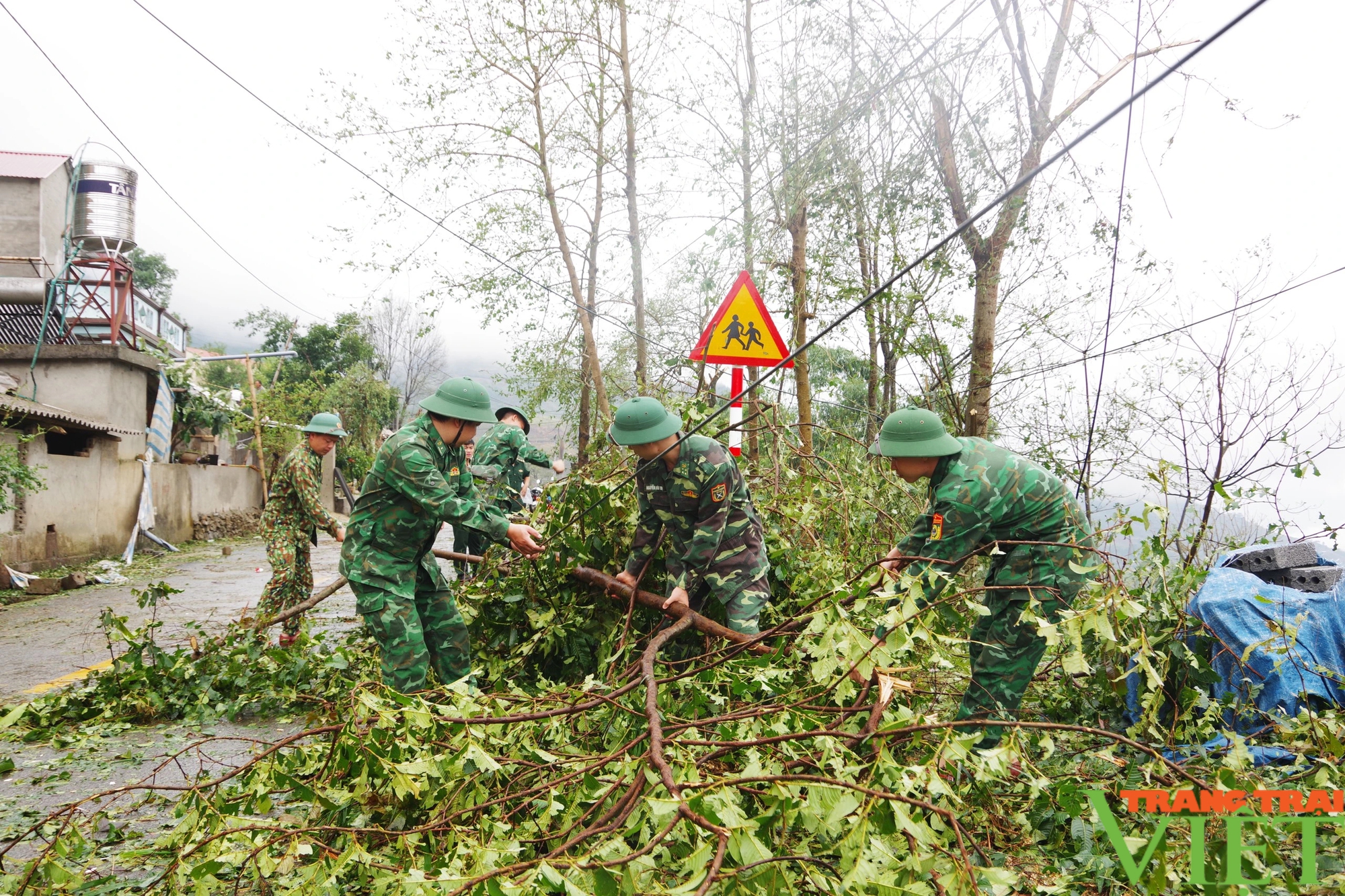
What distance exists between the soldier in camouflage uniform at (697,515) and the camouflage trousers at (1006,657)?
105 centimetres

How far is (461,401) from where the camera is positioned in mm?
4172

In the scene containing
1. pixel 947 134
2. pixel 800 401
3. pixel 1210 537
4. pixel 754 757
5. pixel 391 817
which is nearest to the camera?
pixel 754 757

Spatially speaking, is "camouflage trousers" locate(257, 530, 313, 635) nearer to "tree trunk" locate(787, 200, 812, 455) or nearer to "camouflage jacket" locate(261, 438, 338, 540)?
"camouflage jacket" locate(261, 438, 338, 540)

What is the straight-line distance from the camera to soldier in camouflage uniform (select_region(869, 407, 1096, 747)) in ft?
11.4

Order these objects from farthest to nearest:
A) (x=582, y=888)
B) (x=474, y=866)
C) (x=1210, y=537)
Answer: (x=1210, y=537) < (x=474, y=866) < (x=582, y=888)

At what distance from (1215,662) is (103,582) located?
11.1 metres

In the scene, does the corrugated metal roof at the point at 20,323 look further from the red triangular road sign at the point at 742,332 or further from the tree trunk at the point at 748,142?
the red triangular road sign at the point at 742,332

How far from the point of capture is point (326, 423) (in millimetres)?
6199

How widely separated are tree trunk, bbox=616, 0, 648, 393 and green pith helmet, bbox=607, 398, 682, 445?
9.80 meters

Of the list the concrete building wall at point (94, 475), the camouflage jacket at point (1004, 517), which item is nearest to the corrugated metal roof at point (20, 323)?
A: the concrete building wall at point (94, 475)

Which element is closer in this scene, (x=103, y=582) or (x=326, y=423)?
(x=326, y=423)

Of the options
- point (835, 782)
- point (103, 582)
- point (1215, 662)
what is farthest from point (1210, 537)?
point (103, 582)

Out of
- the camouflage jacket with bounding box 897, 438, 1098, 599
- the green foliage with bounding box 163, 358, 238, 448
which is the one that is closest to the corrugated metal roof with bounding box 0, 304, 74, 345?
the green foliage with bounding box 163, 358, 238, 448

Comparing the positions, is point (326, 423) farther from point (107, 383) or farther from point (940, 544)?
point (107, 383)
